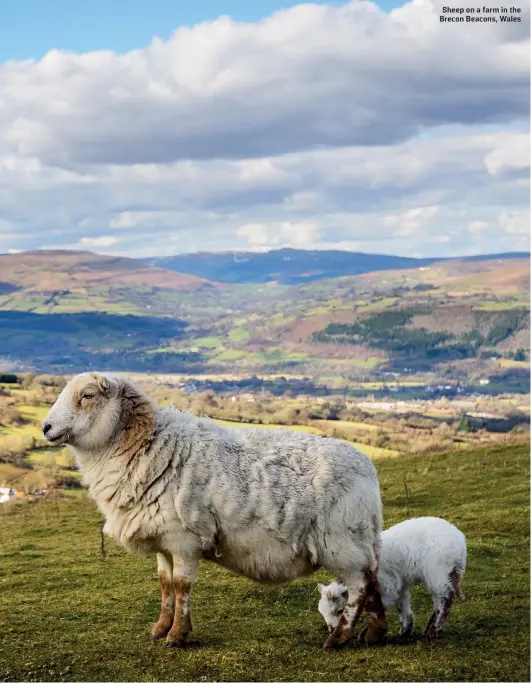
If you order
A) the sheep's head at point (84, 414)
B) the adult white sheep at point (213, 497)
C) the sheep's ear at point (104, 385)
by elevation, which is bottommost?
the adult white sheep at point (213, 497)

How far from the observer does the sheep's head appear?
1026 centimetres

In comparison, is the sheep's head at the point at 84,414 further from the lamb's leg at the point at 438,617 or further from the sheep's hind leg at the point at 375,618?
the lamb's leg at the point at 438,617

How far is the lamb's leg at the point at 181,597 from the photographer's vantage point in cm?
1027

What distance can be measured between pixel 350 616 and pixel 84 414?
4294mm

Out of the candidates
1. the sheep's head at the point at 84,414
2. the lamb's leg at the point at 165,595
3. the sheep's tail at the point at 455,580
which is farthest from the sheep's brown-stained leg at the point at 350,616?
the sheep's head at the point at 84,414

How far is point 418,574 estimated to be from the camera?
11.8 m

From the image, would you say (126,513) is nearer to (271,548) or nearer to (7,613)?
(271,548)

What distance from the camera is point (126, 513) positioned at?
1038cm

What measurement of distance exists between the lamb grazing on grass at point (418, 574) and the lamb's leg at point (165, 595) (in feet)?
7.00

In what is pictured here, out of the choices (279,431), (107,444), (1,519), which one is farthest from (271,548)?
(1,519)

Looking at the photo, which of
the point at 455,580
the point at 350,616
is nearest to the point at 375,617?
the point at 350,616

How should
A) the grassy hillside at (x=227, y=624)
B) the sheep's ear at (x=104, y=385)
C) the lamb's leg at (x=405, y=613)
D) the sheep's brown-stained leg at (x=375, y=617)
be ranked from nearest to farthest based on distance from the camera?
the grassy hillside at (x=227, y=624), the sheep's ear at (x=104, y=385), the sheep's brown-stained leg at (x=375, y=617), the lamb's leg at (x=405, y=613)

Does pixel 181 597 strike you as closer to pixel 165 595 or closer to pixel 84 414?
pixel 165 595

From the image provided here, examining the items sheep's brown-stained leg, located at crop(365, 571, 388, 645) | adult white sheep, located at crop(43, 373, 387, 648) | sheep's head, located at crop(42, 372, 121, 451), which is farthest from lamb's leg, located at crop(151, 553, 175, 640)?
sheep's brown-stained leg, located at crop(365, 571, 388, 645)
